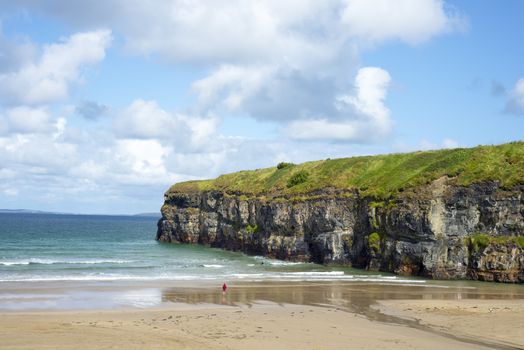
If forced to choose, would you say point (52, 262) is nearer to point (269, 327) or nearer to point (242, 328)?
point (242, 328)

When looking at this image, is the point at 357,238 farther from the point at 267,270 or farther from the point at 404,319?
the point at 404,319

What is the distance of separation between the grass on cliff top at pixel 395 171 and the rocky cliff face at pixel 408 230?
1305 mm

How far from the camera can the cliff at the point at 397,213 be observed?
159 ft

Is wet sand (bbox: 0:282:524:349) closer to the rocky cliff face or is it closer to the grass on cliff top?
the rocky cliff face

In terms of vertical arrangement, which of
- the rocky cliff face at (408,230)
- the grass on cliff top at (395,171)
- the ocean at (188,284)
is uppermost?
the grass on cliff top at (395,171)

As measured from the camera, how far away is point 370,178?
6494 centimetres

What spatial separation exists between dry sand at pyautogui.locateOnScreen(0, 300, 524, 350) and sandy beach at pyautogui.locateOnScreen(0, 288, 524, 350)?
0.13ft

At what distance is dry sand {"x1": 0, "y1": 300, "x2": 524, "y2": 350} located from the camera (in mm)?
22984

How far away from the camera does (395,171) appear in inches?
2498

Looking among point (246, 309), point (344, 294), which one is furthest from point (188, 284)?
point (344, 294)

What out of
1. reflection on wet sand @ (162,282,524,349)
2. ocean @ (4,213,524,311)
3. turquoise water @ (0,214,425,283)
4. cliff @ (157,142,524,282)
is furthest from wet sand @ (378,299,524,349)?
cliff @ (157,142,524,282)

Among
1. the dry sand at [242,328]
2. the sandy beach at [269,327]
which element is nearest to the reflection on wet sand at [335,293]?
the sandy beach at [269,327]

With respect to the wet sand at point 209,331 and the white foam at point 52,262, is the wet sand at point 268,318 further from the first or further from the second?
the white foam at point 52,262

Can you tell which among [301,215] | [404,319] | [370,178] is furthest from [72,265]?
[404,319]
